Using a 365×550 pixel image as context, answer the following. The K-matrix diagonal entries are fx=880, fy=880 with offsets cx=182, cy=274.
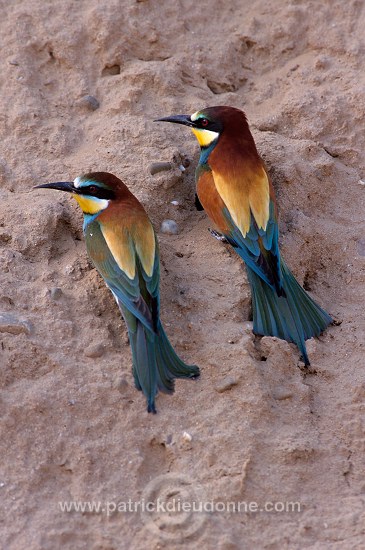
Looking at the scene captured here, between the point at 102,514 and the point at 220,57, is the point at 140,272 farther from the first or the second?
the point at 220,57

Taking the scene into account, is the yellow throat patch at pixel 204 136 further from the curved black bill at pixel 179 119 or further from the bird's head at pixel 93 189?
the bird's head at pixel 93 189

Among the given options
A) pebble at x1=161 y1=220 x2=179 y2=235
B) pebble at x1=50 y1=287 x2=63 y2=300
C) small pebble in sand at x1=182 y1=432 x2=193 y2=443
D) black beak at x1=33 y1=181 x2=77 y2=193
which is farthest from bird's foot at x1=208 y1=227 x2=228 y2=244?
small pebble in sand at x1=182 y1=432 x2=193 y2=443

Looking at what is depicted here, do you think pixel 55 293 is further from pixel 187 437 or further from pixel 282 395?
pixel 282 395

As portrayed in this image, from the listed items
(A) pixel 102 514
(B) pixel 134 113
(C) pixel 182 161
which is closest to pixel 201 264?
(C) pixel 182 161

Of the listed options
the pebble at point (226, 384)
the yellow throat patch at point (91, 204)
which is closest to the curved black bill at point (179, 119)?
the yellow throat patch at point (91, 204)

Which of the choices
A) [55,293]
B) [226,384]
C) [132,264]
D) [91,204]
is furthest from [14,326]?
[226,384]
